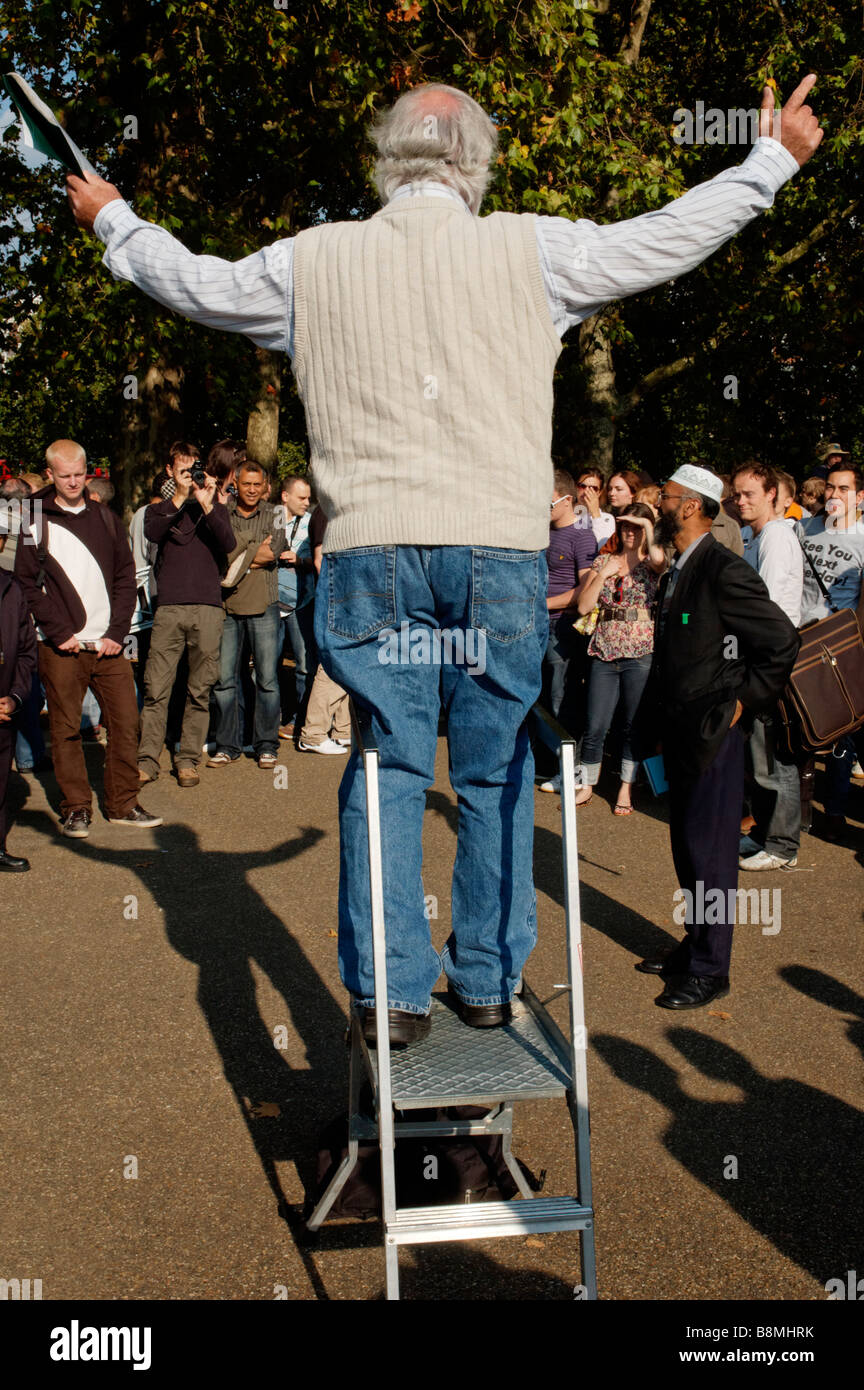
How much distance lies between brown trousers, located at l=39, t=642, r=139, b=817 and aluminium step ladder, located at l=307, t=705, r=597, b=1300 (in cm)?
531

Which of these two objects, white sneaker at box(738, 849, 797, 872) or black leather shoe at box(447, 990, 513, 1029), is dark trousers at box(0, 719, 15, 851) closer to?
white sneaker at box(738, 849, 797, 872)

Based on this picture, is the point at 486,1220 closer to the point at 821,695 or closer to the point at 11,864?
the point at 821,695

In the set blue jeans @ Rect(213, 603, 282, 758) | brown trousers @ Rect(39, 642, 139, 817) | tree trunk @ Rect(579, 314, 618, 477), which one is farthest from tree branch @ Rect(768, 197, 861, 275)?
brown trousers @ Rect(39, 642, 139, 817)

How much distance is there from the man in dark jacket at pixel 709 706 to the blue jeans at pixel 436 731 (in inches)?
90.4

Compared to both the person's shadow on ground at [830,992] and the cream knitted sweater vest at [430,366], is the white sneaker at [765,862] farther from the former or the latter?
the cream knitted sweater vest at [430,366]

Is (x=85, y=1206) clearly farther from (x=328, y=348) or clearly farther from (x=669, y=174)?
(x=669, y=174)

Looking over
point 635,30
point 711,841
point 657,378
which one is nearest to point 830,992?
point 711,841

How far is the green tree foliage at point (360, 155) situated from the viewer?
1233 cm

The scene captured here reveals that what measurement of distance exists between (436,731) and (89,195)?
1.54 meters

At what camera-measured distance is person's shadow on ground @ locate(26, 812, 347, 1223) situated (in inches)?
169

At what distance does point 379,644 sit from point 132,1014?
2.76 meters

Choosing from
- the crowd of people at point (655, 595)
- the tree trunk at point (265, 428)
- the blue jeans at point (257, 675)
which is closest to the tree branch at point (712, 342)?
the tree trunk at point (265, 428)

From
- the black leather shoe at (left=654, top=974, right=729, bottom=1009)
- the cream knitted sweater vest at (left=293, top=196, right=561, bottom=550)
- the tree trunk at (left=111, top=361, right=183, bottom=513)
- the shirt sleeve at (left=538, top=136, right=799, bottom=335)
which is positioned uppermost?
the tree trunk at (left=111, top=361, right=183, bottom=513)

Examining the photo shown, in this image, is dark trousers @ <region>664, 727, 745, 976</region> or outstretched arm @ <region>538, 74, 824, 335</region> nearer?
outstretched arm @ <region>538, 74, 824, 335</region>
